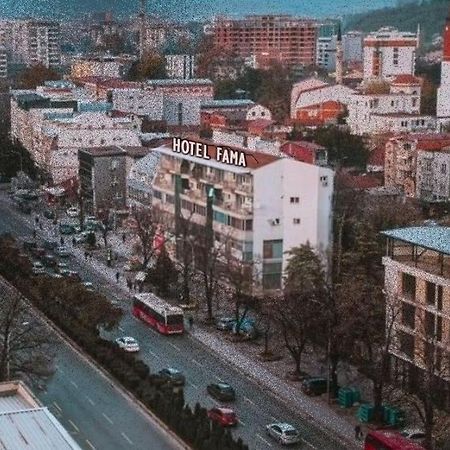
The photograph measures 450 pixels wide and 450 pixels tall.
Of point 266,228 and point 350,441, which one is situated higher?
point 266,228

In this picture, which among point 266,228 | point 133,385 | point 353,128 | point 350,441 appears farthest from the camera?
point 353,128

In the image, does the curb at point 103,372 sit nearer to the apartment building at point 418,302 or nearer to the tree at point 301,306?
the tree at point 301,306

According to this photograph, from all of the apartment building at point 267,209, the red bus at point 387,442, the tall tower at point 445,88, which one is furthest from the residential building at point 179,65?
the red bus at point 387,442

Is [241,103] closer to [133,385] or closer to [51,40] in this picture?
[51,40]

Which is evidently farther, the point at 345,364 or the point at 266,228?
the point at 266,228

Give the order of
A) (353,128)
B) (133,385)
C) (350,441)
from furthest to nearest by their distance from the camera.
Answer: (353,128) → (133,385) → (350,441)

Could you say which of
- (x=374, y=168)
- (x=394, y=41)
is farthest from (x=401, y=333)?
(x=394, y=41)
